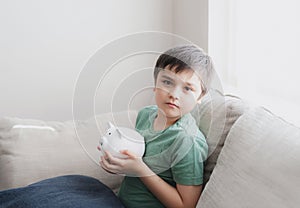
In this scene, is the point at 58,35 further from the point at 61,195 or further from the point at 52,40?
the point at 61,195

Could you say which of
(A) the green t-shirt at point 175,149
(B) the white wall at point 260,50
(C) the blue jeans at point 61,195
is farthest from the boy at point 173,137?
(B) the white wall at point 260,50

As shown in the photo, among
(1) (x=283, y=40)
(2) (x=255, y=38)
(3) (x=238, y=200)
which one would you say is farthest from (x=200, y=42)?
(3) (x=238, y=200)

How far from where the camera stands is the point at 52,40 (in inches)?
79.2

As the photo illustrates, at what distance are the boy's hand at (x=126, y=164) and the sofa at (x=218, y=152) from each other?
0.17 ft

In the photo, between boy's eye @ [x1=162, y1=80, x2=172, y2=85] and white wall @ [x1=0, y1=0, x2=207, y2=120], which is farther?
white wall @ [x1=0, y1=0, x2=207, y2=120]

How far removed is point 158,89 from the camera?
118 centimetres

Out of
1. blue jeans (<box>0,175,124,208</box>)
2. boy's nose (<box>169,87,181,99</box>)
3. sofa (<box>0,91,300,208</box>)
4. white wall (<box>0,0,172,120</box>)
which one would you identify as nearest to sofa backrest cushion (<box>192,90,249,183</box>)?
sofa (<box>0,91,300,208</box>)

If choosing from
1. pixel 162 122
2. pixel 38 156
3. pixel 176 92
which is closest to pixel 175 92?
pixel 176 92

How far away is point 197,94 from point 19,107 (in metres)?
1.07

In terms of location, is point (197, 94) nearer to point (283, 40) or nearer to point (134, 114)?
point (134, 114)

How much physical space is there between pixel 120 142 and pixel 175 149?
142mm

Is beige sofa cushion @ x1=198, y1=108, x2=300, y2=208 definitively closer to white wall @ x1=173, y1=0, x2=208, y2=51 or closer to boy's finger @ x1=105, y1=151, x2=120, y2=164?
boy's finger @ x1=105, y1=151, x2=120, y2=164

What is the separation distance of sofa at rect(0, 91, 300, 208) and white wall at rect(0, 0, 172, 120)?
1.19 feet

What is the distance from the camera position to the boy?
117 cm
